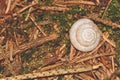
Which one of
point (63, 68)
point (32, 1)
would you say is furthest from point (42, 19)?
point (63, 68)

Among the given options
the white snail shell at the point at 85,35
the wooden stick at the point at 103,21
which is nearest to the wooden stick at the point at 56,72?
the white snail shell at the point at 85,35

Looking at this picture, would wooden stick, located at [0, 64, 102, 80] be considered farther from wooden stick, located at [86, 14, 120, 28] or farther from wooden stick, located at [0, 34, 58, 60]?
wooden stick, located at [86, 14, 120, 28]

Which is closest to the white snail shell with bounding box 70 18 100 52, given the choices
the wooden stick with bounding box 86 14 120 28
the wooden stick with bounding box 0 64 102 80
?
the wooden stick with bounding box 86 14 120 28

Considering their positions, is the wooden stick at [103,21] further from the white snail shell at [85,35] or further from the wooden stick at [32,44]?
the wooden stick at [32,44]

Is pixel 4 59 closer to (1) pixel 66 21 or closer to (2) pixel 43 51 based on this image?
(2) pixel 43 51

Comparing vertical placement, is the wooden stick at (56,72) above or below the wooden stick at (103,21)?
below

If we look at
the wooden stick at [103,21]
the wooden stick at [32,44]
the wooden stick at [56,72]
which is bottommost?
the wooden stick at [56,72]
